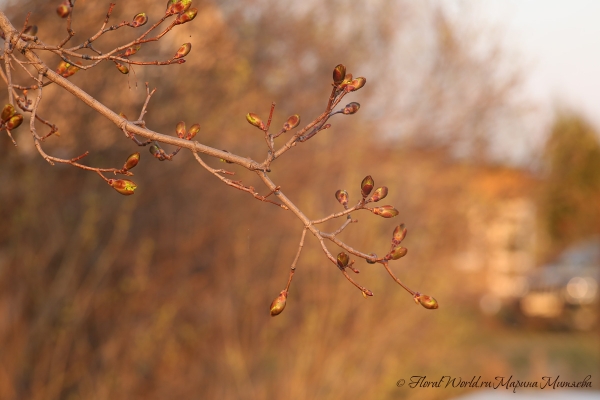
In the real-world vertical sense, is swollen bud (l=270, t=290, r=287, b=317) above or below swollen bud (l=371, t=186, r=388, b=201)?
below

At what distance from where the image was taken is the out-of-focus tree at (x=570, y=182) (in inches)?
386

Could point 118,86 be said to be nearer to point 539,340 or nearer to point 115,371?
point 115,371

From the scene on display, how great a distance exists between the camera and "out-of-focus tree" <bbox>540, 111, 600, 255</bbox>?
9.80 metres

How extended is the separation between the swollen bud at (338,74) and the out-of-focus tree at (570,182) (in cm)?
850

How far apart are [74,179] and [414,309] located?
10.3 ft

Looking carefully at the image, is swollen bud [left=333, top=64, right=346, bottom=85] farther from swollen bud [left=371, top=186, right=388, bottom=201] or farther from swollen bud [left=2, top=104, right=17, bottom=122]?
swollen bud [left=2, top=104, right=17, bottom=122]

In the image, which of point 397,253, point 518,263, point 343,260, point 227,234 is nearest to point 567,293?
point 518,263

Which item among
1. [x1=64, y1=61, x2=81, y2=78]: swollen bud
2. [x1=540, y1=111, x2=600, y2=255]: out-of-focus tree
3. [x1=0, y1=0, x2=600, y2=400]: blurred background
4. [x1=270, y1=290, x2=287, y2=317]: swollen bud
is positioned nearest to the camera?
[x1=270, y1=290, x2=287, y2=317]: swollen bud

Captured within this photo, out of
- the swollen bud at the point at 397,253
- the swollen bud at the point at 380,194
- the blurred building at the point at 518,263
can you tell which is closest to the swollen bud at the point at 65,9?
the swollen bud at the point at 380,194

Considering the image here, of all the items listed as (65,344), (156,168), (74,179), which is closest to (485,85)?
(156,168)

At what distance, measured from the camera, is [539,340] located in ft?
43.5

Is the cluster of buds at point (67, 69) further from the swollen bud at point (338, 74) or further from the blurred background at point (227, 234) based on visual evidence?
the blurred background at point (227, 234)

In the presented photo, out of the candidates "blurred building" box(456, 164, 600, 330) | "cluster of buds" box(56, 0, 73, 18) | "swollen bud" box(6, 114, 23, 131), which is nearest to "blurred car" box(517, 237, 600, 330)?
"blurred building" box(456, 164, 600, 330)

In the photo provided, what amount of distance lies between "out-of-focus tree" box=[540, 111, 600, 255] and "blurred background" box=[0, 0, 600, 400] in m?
2.03
